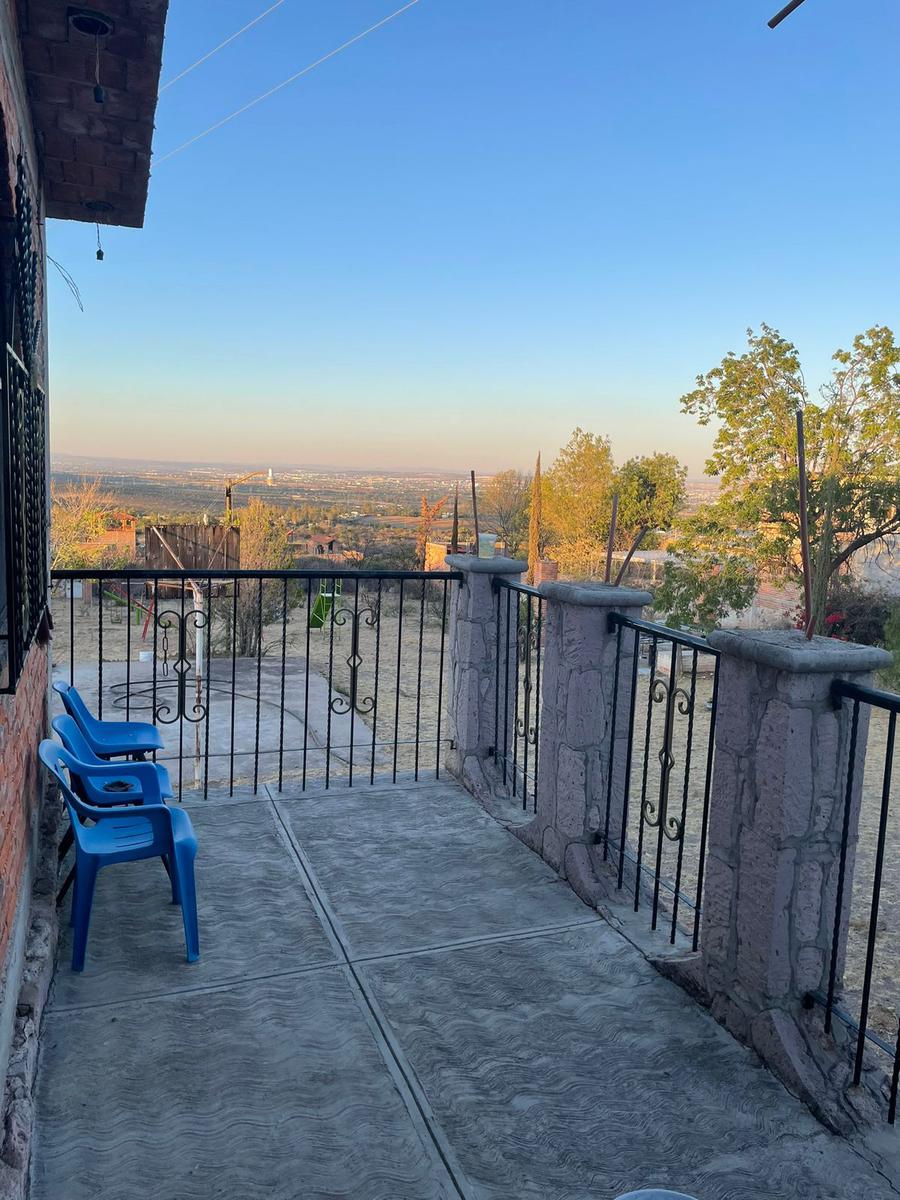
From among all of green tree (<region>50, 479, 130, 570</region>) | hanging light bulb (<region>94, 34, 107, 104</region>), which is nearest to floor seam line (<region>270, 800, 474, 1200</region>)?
hanging light bulb (<region>94, 34, 107, 104</region>)

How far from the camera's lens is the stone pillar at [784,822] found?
2.32 m

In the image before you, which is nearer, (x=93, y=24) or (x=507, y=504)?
(x=93, y=24)

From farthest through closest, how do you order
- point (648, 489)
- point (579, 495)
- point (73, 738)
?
point (648, 489) < point (579, 495) < point (73, 738)

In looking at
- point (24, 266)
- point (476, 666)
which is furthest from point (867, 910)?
point (24, 266)

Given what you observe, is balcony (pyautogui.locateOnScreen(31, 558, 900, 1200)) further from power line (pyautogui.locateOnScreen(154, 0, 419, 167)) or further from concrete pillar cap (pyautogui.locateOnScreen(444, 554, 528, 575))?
power line (pyautogui.locateOnScreen(154, 0, 419, 167))

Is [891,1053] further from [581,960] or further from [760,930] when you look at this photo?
[581,960]

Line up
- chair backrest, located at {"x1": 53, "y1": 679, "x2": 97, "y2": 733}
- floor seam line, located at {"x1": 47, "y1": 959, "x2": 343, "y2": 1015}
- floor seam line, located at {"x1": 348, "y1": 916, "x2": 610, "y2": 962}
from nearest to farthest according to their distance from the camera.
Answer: floor seam line, located at {"x1": 47, "y1": 959, "x2": 343, "y2": 1015}
floor seam line, located at {"x1": 348, "y1": 916, "x2": 610, "y2": 962}
chair backrest, located at {"x1": 53, "y1": 679, "x2": 97, "y2": 733}

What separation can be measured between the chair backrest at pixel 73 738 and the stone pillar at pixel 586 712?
2173 millimetres

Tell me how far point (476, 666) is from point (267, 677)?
927 centimetres

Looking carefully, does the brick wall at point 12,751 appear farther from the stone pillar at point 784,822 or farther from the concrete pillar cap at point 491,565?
the concrete pillar cap at point 491,565

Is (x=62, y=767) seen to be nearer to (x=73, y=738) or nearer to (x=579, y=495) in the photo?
(x=73, y=738)

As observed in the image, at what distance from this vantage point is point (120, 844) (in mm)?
2936

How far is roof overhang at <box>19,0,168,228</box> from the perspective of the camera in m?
2.84

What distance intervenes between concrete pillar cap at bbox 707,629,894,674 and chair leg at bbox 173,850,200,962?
201 centimetres
